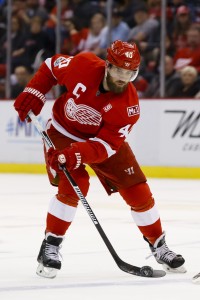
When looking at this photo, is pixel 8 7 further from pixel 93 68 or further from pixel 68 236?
pixel 93 68

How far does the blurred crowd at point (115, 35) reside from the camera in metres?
10.1

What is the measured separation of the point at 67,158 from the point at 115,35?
6.60 m

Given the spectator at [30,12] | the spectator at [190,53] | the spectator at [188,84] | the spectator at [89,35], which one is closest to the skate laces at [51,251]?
the spectator at [188,84]

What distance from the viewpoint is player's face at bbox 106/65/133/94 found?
4.09m

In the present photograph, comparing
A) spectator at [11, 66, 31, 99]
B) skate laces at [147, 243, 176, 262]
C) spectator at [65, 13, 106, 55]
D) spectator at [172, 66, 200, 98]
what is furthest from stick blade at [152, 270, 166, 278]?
spectator at [11, 66, 31, 99]

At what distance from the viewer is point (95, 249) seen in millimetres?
4941

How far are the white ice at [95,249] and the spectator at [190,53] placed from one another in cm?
218

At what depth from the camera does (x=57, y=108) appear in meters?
4.50

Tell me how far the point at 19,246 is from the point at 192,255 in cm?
95

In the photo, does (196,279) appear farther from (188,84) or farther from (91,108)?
(188,84)

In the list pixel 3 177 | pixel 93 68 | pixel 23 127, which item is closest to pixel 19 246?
pixel 93 68

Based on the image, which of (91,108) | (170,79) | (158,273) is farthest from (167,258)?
(170,79)

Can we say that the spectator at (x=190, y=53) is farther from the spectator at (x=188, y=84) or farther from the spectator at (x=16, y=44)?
the spectator at (x=16, y=44)

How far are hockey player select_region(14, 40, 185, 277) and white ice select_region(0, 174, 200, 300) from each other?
0.19m
